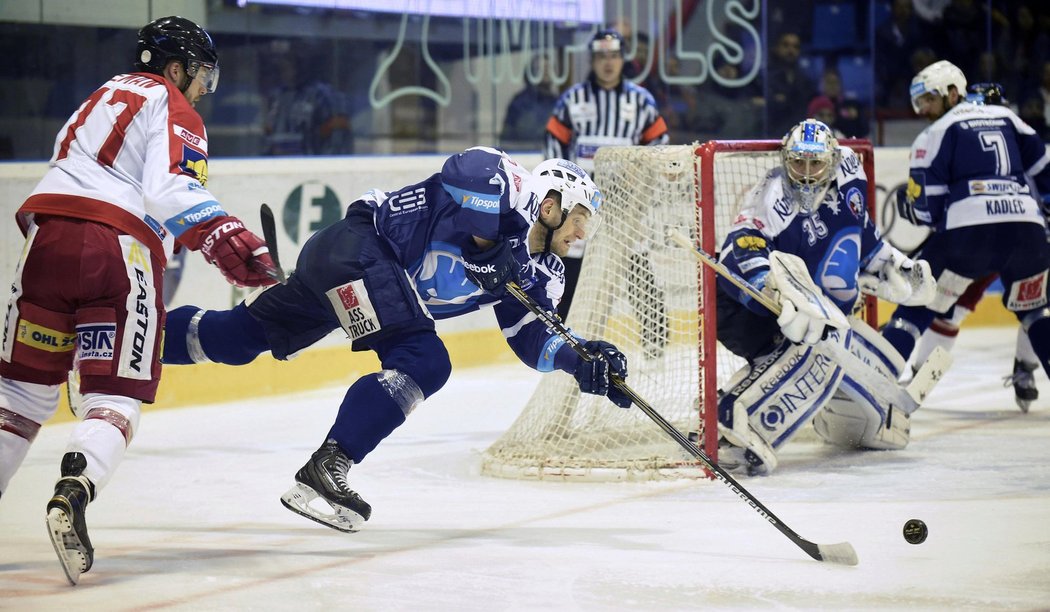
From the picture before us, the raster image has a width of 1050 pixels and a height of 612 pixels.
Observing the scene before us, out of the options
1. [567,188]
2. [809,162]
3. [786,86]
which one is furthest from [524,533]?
[786,86]

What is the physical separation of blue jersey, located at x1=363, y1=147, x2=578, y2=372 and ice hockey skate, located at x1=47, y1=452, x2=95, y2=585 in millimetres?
907

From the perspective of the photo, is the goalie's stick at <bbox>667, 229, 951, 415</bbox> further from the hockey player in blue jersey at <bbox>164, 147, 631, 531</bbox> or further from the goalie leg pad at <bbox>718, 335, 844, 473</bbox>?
the hockey player in blue jersey at <bbox>164, 147, 631, 531</bbox>

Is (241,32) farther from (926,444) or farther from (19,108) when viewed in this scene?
(926,444)

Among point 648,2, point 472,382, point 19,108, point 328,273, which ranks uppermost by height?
point 648,2

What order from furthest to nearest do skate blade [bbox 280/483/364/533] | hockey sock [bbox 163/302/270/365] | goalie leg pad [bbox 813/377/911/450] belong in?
goalie leg pad [bbox 813/377/911/450]
hockey sock [bbox 163/302/270/365]
skate blade [bbox 280/483/364/533]

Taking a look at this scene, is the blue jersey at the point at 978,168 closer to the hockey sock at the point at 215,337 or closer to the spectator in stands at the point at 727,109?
the spectator in stands at the point at 727,109

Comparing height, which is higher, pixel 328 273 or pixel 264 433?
pixel 328 273

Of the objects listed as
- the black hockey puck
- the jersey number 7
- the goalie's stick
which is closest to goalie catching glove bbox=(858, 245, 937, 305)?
the goalie's stick

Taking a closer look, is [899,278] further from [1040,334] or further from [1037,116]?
[1037,116]

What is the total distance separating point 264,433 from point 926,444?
214cm

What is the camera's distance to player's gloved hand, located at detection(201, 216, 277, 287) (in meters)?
2.85

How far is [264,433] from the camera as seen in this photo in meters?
4.89

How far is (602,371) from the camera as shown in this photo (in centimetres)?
328

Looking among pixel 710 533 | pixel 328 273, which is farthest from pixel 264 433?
pixel 710 533
